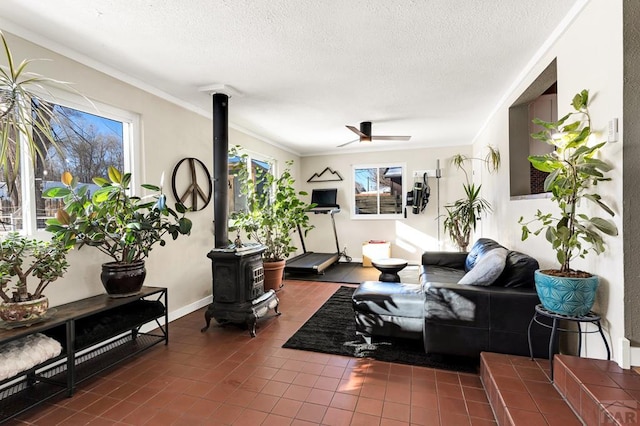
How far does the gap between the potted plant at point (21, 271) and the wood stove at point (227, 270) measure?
1.28m

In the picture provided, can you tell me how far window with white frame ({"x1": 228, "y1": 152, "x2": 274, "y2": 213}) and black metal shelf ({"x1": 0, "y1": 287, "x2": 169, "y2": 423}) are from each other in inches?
86.8

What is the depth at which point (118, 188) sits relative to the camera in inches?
101

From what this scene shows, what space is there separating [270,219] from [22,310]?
10.1 feet

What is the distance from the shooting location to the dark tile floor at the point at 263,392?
187cm

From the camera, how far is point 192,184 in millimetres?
3873

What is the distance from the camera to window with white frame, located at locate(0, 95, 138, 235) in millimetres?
2307

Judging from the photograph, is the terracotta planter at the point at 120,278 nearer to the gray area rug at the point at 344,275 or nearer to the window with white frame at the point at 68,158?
the window with white frame at the point at 68,158

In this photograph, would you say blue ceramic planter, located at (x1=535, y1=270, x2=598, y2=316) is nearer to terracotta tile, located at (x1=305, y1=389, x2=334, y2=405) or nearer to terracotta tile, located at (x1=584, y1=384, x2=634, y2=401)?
terracotta tile, located at (x1=584, y1=384, x2=634, y2=401)

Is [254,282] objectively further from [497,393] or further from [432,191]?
[432,191]

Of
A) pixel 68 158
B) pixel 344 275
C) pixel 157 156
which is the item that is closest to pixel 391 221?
pixel 344 275

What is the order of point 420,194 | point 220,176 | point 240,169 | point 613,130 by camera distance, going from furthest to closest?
1. point 420,194
2. point 240,169
3. point 220,176
4. point 613,130

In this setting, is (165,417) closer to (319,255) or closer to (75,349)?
(75,349)

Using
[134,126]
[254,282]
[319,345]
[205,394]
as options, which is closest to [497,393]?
[319,345]

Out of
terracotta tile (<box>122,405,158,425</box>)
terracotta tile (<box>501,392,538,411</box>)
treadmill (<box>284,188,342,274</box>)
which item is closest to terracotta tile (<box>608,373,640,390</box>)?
terracotta tile (<box>501,392,538,411</box>)
